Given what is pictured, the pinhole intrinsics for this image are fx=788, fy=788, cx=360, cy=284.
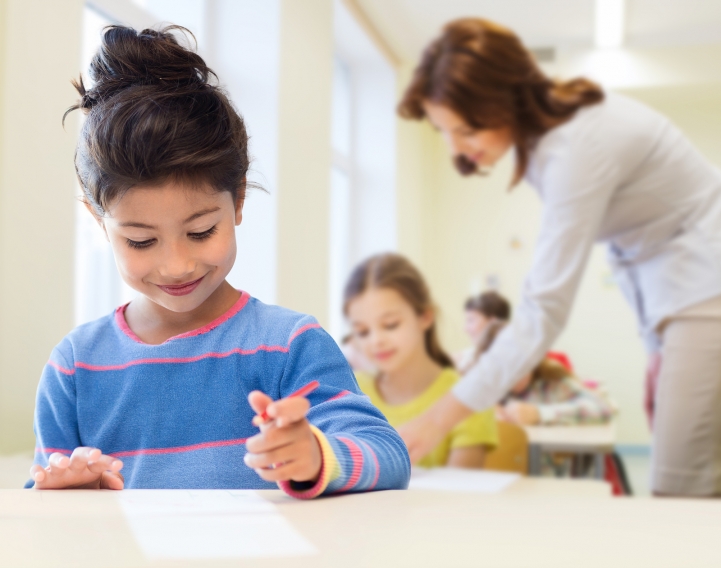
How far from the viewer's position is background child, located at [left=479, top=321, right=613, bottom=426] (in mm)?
3783

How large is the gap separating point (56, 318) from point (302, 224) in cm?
159

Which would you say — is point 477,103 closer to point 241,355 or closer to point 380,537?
point 241,355

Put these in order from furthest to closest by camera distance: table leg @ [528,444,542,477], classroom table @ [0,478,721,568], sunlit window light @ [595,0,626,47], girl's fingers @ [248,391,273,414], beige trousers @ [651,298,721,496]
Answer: sunlit window light @ [595,0,626,47] → table leg @ [528,444,542,477] → beige trousers @ [651,298,721,496] → girl's fingers @ [248,391,273,414] → classroom table @ [0,478,721,568]

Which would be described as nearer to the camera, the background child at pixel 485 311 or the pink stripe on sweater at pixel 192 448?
the pink stripe on sweater at pixel 192 448

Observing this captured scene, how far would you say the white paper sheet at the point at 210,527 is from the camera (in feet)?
1.49

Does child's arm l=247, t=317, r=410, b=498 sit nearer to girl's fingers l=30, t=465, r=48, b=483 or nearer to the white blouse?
girl's fingers l=30, t=465, r=48, b=483

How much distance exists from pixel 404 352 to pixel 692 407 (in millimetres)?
1050

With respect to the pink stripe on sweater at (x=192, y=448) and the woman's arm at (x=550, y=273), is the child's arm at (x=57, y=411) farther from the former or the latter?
the woman's arm at (x=550, y=273)

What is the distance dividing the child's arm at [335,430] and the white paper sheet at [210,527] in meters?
0.05

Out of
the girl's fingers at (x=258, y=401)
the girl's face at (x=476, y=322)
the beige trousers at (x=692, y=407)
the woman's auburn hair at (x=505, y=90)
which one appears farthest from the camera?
the girl's face at (x=476, y=322)

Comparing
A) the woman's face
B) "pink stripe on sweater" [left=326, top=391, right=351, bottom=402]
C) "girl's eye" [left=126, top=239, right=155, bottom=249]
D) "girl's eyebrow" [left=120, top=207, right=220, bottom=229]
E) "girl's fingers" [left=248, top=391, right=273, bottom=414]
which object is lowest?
"pink stripe on sweater" [left=326, top=391, right=351, bottom=402]

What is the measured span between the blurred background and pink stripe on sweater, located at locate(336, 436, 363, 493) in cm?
30

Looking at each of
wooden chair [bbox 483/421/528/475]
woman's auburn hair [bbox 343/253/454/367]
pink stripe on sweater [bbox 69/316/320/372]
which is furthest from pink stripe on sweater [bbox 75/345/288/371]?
wooden chair [bbox 483/421/528/475]

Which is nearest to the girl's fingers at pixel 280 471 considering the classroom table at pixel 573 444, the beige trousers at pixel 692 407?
the beige trousers at pixel 692 407
